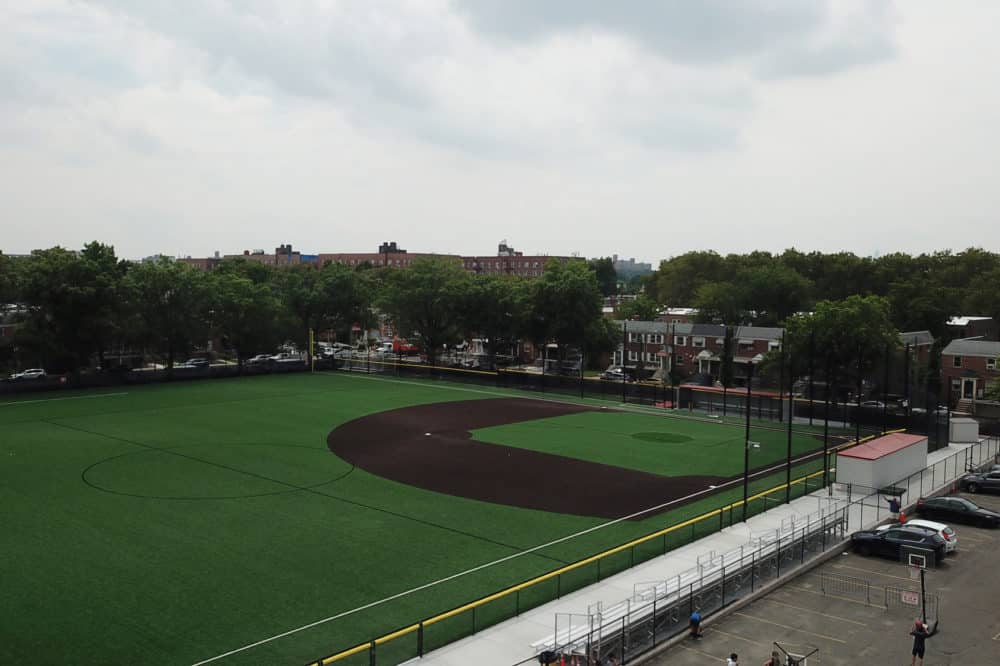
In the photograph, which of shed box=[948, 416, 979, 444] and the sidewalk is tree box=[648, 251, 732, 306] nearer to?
shed box=[948, 416, 979, 444]

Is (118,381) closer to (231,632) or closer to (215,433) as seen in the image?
(215,433)

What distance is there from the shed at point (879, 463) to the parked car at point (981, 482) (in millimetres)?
2006

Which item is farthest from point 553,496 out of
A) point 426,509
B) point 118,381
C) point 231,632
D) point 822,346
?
point 118,381

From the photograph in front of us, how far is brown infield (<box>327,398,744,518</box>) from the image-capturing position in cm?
3353

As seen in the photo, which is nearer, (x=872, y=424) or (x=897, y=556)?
(x=897, y=556)

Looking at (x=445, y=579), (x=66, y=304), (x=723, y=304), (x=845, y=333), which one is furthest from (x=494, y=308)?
(x=445, y=579)

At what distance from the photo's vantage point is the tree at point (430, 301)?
Result: 82.7m

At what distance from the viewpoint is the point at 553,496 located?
33875 mm

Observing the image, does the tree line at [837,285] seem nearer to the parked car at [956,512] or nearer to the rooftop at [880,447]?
the rooftop at [880,447]

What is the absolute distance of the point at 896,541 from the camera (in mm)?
26125

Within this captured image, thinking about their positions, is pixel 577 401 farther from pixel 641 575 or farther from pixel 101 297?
pixel 101 297

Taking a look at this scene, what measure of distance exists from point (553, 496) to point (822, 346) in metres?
26.8

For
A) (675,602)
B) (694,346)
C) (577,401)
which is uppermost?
(694,346)

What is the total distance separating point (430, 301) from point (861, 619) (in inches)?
2599
